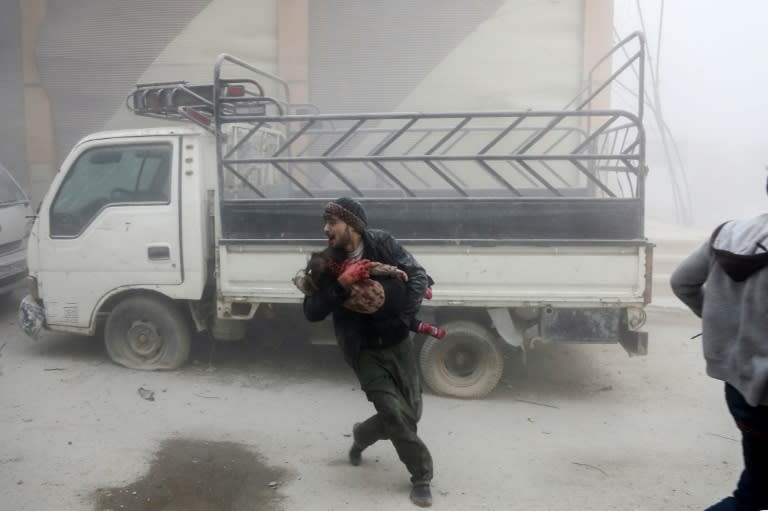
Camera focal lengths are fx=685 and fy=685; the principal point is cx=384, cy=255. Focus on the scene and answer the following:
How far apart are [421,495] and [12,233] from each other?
5.66m

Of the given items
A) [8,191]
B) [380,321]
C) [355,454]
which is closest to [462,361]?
[355,454]

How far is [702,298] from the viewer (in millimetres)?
2557

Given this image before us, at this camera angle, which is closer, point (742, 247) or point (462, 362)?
point (742, 247)

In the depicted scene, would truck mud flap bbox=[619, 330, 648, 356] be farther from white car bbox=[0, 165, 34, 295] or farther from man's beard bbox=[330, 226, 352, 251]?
white car bbox=[0, 165, 34, 295]

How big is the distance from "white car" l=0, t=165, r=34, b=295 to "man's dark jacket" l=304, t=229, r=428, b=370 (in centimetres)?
470

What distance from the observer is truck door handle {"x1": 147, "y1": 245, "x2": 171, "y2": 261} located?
16.8 ft

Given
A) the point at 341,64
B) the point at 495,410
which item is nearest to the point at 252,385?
the point at 495,410

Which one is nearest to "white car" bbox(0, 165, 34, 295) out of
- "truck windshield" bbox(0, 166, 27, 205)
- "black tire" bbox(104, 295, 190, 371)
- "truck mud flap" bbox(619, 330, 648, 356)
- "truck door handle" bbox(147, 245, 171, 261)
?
"truck windshield" bbox(0, 166, 27, 205)

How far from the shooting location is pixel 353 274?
314 centimetres

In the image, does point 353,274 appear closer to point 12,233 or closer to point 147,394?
point 147,394

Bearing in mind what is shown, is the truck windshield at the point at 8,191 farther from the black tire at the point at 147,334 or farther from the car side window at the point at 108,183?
the black tire at the point at 147,334

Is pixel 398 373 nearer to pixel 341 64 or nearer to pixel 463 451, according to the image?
pixel 463 451

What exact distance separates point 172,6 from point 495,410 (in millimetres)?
8085

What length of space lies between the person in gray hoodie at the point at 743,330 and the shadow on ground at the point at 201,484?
85.1 inches
